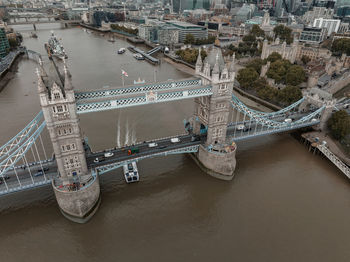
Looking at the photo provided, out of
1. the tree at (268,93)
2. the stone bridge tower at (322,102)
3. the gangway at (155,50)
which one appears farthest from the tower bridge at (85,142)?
the gangway at (155,50)

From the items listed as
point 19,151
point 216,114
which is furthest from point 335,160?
point 19,151

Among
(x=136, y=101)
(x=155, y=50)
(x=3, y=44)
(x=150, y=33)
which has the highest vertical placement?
(x=136, y=101)

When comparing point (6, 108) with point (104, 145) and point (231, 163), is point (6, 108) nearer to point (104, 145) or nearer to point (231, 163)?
point (104, 145)

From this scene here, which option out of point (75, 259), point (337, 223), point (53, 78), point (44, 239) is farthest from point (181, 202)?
point (53, 78)

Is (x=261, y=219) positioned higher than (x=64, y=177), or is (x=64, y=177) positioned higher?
(x=64, y=177)

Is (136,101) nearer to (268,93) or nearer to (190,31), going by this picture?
(268,93)
